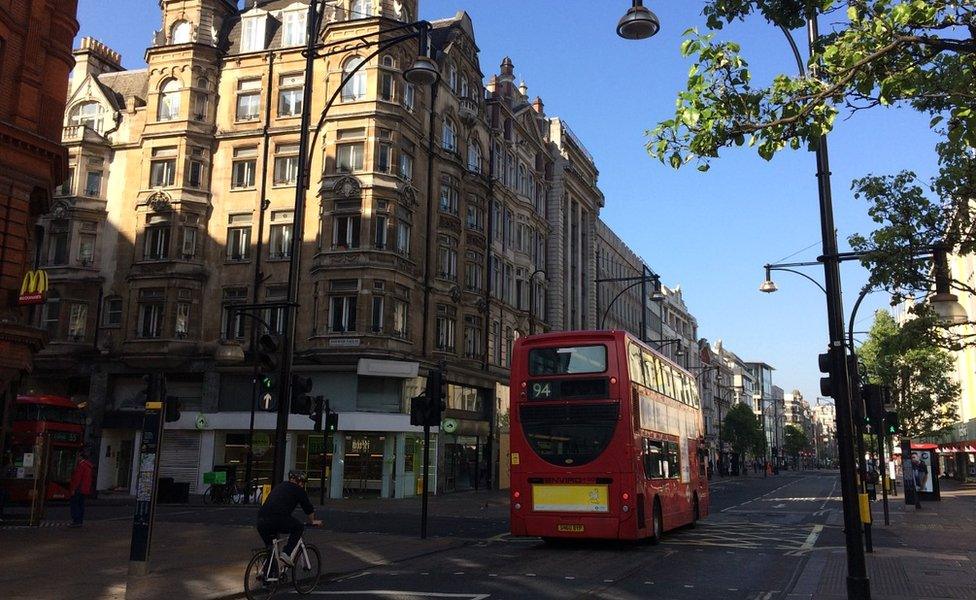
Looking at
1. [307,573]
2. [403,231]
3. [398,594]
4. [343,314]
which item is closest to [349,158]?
[403,231]

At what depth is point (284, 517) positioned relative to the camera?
10859 millimetres

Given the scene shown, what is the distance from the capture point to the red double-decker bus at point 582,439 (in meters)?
16.4

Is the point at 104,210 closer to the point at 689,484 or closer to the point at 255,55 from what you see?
the point at 255,55

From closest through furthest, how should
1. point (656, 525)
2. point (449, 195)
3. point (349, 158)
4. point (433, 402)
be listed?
1. point (656, 525)
2. point (433, 402)
3. point (349, 158)
4. point (449, 195)

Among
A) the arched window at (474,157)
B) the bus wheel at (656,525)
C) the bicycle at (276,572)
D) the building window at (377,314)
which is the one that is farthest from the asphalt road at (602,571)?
the arched window at (474,157)

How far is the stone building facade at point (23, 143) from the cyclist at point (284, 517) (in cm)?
1197

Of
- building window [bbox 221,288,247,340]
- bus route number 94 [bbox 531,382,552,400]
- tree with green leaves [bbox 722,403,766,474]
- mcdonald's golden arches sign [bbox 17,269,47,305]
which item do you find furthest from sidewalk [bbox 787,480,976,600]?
tree with green leaves [bbox 722,403,766,474]

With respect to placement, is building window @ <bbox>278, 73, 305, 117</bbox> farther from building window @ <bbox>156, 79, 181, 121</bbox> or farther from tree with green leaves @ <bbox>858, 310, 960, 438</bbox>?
tree with green leaves @ <bbox>858, 310, 960, 438</bbox>

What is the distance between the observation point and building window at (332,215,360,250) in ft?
118

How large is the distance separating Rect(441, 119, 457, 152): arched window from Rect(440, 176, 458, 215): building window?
1.72 m

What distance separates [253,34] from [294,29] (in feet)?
7.75

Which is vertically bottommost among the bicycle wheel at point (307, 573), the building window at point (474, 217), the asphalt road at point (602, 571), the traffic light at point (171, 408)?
the asphalt road at point (602, 571)

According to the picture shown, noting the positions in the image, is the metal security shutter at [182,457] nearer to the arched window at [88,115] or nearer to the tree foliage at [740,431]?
the arched window at [88,115]

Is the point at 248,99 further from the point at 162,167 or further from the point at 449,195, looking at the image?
the point at 449,195
